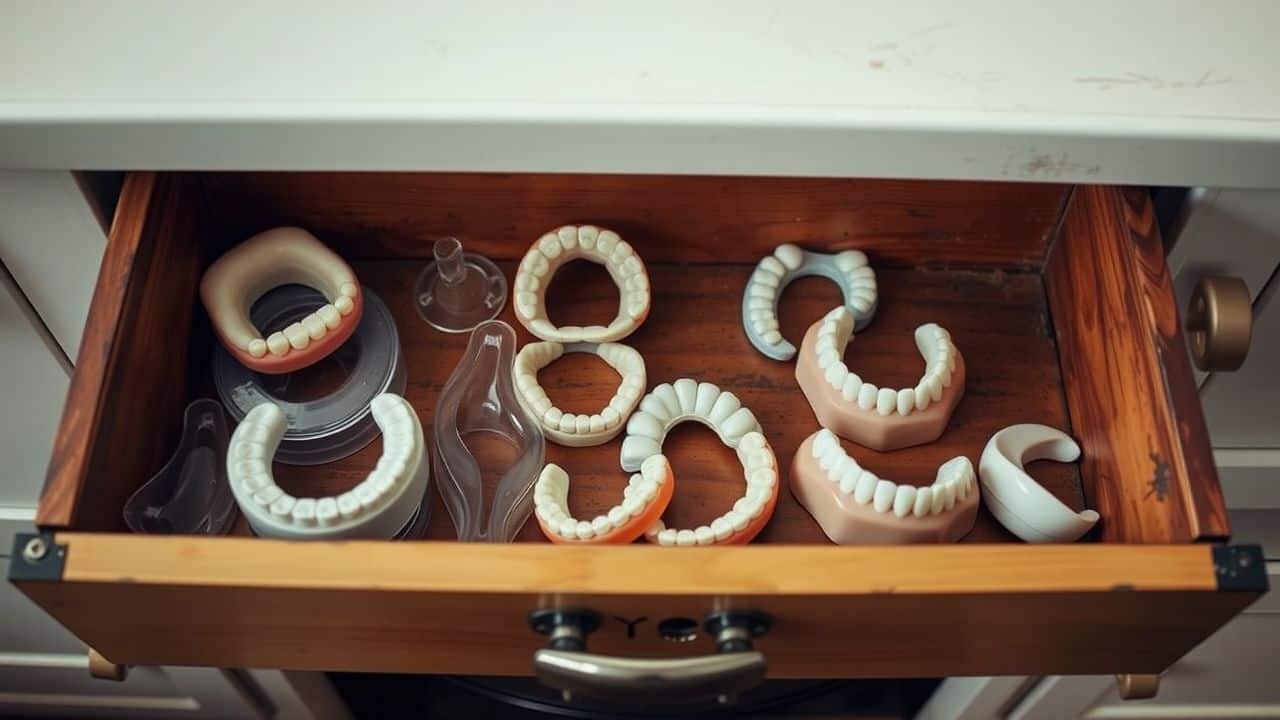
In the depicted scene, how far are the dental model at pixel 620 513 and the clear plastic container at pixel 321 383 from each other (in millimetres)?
147

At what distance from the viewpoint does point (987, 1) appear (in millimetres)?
744

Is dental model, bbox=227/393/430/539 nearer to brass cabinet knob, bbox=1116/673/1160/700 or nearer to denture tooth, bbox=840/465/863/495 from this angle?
denture tooth, bbox=840/465/863/495

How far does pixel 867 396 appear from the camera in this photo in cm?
A: 80

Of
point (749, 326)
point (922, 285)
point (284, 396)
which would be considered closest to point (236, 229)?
point (284, 396)

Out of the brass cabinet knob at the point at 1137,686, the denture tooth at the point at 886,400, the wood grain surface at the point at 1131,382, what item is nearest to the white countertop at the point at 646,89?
the wood grain surface at the point at 1131,382

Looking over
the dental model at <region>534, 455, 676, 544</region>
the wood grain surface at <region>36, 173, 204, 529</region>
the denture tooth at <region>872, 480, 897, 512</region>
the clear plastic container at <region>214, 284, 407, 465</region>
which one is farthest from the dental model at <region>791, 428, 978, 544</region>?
the wood grain surface at <region>36, 173, 204, 529</region>

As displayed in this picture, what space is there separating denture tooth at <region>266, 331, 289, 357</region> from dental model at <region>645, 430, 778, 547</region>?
0.92 feet

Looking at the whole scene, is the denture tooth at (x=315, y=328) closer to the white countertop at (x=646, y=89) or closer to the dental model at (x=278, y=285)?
the dental model at (x=278, y=285)

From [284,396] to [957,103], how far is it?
1.65 ft

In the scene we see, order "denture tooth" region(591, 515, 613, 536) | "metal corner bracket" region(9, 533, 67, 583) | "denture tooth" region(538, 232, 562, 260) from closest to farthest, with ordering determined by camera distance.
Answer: "metal corner bracket" region(9, 533, 67, 583) → "denture tooth" region(591, 515, 613, 536) → "denture tooth" region(538, 232, 562, 260)

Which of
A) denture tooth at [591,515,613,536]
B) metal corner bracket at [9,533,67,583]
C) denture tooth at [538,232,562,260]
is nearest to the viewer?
metal corner bracket at [9,533,67,583]

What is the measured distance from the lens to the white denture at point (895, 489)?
29.5 inches

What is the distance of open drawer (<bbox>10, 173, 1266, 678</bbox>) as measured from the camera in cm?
62

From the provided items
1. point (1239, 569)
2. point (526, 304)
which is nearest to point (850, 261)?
point (526, 304)
